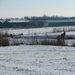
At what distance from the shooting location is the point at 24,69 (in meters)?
9.36

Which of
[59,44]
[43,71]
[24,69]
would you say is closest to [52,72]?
[43,71]

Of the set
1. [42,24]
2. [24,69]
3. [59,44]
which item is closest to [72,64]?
[24,69]

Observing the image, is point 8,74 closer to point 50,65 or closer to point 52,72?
point 52,72

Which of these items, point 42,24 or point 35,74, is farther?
point 42,24

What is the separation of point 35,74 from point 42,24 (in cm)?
9644

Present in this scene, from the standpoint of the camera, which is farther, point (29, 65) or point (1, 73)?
point (29, 65)

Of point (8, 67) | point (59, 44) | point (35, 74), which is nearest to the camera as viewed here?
point (35, 74)

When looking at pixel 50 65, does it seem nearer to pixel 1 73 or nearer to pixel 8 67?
pixel 8 67

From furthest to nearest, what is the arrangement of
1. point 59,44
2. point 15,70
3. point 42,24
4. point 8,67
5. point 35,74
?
point 42,24, point 59,44, point 8,67, point 15,70, point 35,74

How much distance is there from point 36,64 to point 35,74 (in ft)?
6.86

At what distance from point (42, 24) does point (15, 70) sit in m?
95.7

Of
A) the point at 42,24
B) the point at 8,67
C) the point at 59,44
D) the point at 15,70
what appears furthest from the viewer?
the point at 42,24

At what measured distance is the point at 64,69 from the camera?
921 cm

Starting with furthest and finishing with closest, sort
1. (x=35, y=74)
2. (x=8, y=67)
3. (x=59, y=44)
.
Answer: (x=59, y=44) < (x=8, y=67) < (x=35, y=74)
